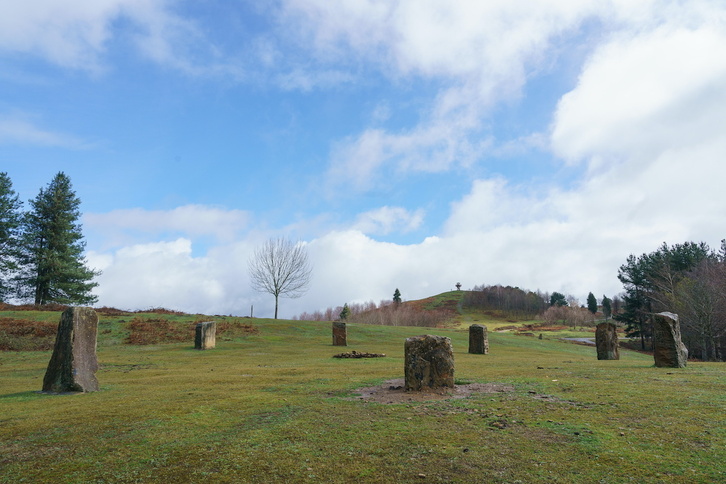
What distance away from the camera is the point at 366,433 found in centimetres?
616

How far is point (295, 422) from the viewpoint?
6809mm

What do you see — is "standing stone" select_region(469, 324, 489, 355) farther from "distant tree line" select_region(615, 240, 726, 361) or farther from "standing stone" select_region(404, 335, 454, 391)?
"standing stone" select_region(404, 335, 454, 391)

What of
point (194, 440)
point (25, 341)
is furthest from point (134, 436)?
point (25, 341)

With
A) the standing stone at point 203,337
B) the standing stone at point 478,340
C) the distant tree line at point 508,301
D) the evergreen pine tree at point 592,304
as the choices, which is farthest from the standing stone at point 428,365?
the evergreen pine tree at point 592,304

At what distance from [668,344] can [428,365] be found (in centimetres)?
1070

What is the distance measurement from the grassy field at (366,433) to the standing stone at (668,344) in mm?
3754

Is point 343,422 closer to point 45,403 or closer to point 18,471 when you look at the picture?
point 18,471

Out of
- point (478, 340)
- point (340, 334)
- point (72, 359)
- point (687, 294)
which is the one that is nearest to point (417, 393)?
point (72, 359)

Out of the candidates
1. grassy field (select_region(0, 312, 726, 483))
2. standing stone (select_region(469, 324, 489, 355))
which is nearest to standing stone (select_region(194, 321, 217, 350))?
grassy field (select_region(0, 312, 726, 483))

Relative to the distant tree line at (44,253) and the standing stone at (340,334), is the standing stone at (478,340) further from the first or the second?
the distant tree line at (44,253)

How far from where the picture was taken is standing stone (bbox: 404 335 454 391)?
9453 mm

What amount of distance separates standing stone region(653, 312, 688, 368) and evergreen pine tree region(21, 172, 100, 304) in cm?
5068

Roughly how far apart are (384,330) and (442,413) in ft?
111

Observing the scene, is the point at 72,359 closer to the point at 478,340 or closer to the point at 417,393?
the point at 417,393
